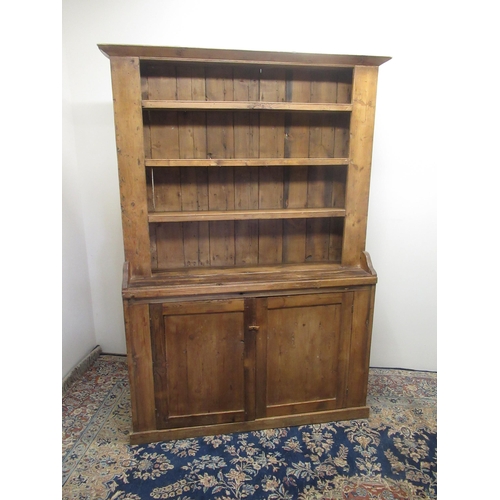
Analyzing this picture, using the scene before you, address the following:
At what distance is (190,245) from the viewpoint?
222 centimetres

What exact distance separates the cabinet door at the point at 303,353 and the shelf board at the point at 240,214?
466mm

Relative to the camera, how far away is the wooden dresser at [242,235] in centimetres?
193

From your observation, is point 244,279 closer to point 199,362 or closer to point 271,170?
point 199,362

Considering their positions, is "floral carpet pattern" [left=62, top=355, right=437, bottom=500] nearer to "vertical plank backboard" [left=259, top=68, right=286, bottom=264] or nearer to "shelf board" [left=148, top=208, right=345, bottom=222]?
"vertical plank backboard" [left=259, top=68, right=286, bottom=264]

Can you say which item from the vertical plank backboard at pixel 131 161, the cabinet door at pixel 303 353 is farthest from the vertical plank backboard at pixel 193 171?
the cabinet door at pixel 303 353

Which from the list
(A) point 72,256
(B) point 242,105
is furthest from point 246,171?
(A) point 72,256

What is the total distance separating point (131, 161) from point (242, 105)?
0.65 m

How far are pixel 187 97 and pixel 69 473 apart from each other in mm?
2088

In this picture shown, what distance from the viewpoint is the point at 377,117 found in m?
2.44

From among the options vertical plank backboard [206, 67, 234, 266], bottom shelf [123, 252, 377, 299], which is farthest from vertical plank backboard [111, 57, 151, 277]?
vertical plank backboard [206, 67, 234, 266]

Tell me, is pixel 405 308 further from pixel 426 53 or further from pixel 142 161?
pixel 142 161

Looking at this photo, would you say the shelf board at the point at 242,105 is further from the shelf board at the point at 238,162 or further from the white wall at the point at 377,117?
the white wall at the point at 377,117

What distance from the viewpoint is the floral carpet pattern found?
1.73 metres

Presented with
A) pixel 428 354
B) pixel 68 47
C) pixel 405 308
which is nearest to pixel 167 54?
pixel 68 47
